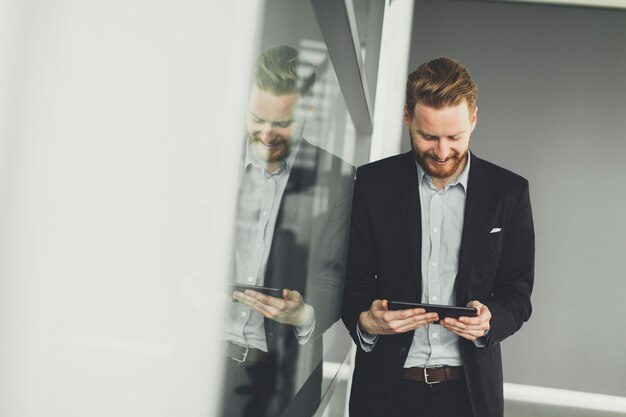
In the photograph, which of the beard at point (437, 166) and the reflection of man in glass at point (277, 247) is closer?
the reflection of man in glass at point (277, 247)

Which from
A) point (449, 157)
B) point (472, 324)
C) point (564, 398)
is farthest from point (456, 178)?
point (564, 398)

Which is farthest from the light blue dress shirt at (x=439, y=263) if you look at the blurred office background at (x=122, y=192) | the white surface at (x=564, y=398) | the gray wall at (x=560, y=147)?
the white surface at (x=564, y=398)

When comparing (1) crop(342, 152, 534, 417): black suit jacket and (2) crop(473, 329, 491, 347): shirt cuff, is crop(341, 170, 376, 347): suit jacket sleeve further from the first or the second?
(2) crop(473, 329, 491, 347): shirt cuff

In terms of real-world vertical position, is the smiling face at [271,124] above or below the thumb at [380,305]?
above

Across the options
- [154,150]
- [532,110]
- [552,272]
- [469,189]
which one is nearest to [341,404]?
[469,189]

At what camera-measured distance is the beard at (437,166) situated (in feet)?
5.67

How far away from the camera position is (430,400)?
1.63 meters

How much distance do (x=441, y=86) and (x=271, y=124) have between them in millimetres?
1049

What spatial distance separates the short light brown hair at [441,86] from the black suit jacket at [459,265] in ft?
0.61

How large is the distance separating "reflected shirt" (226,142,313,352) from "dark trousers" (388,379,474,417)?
2.99ft

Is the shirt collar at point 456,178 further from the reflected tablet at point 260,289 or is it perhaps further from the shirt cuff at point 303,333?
the reflected tablet at point 260,289

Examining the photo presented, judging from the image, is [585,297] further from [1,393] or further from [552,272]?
[1,393]

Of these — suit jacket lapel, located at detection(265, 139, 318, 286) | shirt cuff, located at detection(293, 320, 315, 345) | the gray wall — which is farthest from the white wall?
the gray wall

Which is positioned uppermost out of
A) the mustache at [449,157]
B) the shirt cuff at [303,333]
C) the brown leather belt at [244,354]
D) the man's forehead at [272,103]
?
the mustache at [449,157]
